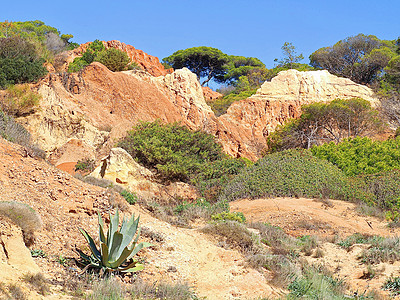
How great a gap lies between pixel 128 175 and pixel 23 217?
28.7ft

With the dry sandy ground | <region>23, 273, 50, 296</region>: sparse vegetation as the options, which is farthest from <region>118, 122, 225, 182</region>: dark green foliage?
<region>23, 273, 50, 296</region>: sparse vegetation

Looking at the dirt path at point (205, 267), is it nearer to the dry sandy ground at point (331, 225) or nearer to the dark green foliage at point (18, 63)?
the dry sandy ground at point (331, 225)

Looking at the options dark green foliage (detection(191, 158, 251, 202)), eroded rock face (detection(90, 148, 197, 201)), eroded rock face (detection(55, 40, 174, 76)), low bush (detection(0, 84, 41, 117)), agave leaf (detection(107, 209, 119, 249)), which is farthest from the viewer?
eroded rock face (detection(55, 40, 174, 76))

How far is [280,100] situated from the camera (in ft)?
116

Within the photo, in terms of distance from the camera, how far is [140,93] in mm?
26312

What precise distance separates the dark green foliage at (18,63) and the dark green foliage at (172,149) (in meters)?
6.04

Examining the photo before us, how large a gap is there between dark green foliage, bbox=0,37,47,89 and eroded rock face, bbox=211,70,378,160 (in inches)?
516

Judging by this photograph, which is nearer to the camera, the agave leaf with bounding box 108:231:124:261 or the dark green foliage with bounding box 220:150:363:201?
the agave leaf with bounding box 108:231:124:261

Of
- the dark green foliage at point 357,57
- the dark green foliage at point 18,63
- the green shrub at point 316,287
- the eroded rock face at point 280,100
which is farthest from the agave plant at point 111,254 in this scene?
the dark green foliage at point 357,57

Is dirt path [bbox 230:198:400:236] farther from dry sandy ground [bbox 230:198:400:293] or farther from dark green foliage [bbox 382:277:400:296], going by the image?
dark green foliage [bbox 382:277:400:296]

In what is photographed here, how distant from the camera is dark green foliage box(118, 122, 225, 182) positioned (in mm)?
18328

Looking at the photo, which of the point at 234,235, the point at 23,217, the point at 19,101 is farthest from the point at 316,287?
the point at 19,101

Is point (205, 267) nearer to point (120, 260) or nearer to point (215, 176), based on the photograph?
point (120, 260)

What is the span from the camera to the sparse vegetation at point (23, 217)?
257 inches
